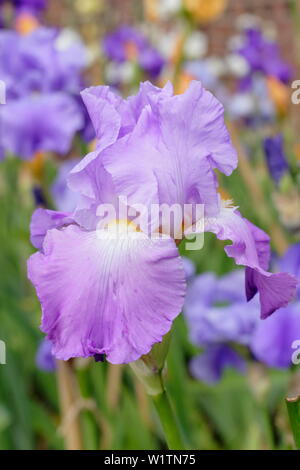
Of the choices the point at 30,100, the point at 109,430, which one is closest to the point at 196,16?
the point at 30,100

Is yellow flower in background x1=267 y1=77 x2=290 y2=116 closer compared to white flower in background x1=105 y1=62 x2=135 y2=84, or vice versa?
yellow flower in background x1=267 y1=77 x2=290 y2=116

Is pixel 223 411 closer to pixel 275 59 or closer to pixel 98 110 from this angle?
pixel 98 110

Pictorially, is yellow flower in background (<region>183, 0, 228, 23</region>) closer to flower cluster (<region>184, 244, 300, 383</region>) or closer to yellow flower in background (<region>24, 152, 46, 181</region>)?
yellow flower in background (<region>24, 152, 46, 181</region>)

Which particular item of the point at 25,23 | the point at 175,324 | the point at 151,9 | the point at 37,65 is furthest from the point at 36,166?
the point at 151,9

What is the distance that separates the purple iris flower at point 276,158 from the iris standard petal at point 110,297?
54cm

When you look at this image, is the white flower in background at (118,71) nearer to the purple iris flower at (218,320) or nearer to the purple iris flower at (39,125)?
the purple iris flower at (39,125)

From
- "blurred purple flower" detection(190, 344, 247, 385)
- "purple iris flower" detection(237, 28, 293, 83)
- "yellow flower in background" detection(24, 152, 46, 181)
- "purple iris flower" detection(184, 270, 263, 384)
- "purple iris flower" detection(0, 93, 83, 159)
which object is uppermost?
"purple iris flower" detection(237, 28, 293, 83)

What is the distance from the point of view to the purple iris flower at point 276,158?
963 millimetres

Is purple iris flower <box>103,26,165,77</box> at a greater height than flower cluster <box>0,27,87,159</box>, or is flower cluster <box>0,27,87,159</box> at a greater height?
purple iris flower <box>103,26,165,77</box>

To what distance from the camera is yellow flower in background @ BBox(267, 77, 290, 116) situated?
2.08 metres

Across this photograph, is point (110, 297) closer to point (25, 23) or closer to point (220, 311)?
point (220, 311)

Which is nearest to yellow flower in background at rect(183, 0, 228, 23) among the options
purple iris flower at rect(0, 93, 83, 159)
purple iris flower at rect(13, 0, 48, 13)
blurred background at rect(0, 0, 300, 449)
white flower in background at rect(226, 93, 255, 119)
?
blurred background at rect(0, 0, 300, 449)

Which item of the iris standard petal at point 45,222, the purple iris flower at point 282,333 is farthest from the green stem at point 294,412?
the purple iris flower at point 282,333

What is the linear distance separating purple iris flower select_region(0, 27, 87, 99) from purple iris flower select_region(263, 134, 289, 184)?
1.88 ft
